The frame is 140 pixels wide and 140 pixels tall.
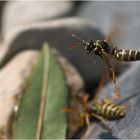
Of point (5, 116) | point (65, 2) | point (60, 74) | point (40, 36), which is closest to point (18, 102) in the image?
point (5, 116)

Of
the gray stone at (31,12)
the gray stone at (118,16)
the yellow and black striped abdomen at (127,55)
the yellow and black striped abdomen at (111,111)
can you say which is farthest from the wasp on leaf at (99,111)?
the gray stone at (31,12)

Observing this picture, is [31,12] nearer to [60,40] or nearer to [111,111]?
[60,40]

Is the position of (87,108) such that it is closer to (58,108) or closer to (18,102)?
(58,108)

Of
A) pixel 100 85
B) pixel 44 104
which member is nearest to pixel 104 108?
pixel 44 104

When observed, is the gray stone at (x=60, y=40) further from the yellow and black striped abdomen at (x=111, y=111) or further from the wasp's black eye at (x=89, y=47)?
the wasp's black eye at (x=89, y=47)

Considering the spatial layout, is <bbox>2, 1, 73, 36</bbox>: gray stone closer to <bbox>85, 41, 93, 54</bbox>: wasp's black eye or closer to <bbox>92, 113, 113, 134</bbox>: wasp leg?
<bbox>92, 113, 113, 134</bbox>: wasp leg

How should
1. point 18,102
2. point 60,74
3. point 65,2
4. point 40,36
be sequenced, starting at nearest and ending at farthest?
point 18,102, point 60,74, point 40,36, point 65,2
